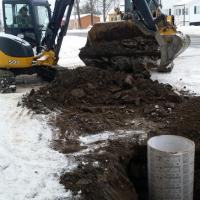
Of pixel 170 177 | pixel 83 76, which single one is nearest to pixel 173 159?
pixel 170 177

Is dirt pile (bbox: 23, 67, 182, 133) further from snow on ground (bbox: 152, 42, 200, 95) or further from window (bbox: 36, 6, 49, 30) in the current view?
window (bbox: 36, 6, 49, 30)

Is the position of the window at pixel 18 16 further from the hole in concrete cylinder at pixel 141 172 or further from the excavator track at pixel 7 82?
the hole in concrete cylinder at pixel 141 172

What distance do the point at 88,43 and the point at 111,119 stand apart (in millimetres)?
5377

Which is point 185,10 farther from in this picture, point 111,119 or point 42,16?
point 111,119

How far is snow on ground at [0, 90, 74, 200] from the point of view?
4.66 meters

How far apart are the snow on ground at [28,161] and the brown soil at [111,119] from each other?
7.2 inches

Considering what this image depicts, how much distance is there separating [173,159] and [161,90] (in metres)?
3.20

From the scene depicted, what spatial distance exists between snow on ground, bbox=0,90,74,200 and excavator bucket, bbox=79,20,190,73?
439 cm

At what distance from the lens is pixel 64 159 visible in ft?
17.9

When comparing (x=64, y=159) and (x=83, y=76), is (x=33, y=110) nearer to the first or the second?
(x=83, y=76)

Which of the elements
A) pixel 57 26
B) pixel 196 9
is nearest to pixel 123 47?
pixel 57 26

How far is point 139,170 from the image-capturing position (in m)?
5.99

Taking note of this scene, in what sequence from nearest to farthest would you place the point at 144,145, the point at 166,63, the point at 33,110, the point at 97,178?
the point at 97,178 → the point at 144,145 → the point at 33,110 → the point at 166,63

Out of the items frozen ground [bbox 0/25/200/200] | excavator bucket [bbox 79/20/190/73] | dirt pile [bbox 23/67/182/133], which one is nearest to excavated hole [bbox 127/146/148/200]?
dirt pile [bbox 23/67/182/133]
